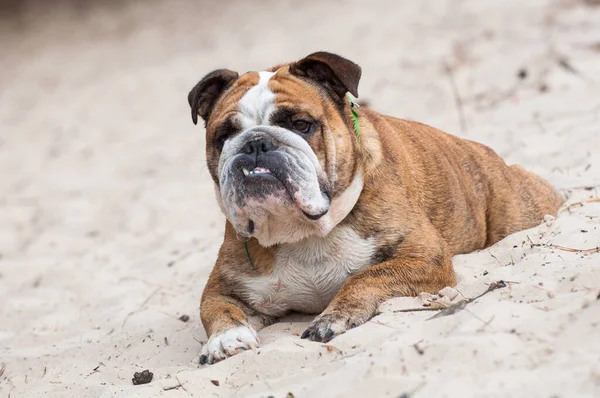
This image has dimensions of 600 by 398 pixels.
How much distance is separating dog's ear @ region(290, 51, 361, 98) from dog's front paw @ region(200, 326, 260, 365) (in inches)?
54.4

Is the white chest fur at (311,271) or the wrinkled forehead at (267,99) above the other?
the wrinkled forehead at (267,99)

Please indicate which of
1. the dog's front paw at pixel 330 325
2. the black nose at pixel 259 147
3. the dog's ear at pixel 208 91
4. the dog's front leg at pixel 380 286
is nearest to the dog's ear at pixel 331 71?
the dog's ear at pixel 208 91

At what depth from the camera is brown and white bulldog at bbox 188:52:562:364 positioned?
4402 mm

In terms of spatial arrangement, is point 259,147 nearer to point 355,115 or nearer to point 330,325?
point 355,115

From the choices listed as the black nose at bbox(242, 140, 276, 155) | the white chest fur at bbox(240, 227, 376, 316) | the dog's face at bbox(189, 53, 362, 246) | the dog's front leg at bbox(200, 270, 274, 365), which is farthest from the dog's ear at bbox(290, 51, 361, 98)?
the dog's front leg at bbox(200, 270, 274, 365)

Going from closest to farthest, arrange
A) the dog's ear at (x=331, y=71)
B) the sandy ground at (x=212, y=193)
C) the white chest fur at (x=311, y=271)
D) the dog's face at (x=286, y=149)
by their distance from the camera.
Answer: the sandy ground at (x=212, y=193)
the dog's face at (x=286, y=149)
the dog's ear at (x=331, y=71)
the white chest fur at (x=311, y=271)

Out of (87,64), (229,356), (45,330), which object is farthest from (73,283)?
(87,64)

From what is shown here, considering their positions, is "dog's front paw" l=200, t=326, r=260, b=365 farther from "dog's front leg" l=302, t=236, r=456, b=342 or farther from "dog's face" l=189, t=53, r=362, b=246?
"dog's face" l=189, t=53, r=362, b=246

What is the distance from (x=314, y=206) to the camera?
4418mm

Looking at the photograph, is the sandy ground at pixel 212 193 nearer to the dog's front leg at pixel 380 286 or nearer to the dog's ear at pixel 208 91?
the dog's front leg at pixel 380 286

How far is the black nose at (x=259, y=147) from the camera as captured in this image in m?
4.38

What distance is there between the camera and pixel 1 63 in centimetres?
1446

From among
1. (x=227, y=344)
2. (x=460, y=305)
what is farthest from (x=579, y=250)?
(x=227, y=344)

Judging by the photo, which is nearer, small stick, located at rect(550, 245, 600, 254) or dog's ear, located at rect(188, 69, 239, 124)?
small stick, located at rect(550, 245, 600, 254)
